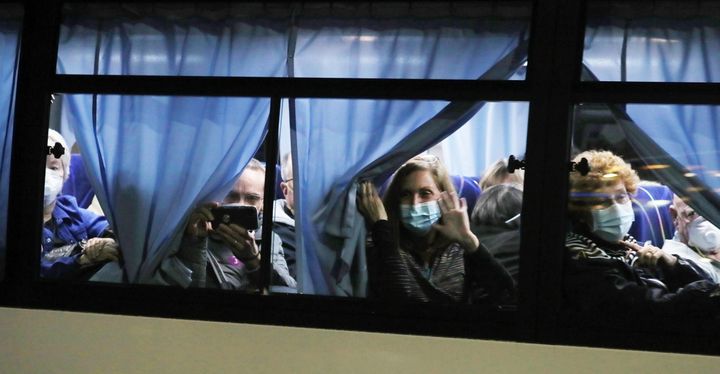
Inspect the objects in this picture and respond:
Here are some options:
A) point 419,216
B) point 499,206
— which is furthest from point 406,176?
point 499,206

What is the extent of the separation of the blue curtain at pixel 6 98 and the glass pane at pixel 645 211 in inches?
98.1

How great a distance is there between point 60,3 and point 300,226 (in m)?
1.50

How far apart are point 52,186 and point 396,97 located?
1.61 metres

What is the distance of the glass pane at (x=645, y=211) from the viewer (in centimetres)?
345

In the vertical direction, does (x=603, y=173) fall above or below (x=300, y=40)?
below

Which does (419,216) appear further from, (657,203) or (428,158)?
(657,203)

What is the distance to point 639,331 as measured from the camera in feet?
11.4

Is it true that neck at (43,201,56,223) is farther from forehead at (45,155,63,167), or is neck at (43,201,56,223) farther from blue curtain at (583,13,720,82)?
blue curtain at (583,13,720,82)

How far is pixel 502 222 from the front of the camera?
3604 millimetres

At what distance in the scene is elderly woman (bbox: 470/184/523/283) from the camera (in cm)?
359

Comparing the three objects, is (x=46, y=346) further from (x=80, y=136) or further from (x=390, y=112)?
(x=390, y=112)

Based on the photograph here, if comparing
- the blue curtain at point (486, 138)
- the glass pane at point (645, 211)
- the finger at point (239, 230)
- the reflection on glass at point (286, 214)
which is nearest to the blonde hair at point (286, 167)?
the reflection on glass at point (286, 214)

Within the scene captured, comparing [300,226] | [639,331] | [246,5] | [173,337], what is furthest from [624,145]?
[173,337]

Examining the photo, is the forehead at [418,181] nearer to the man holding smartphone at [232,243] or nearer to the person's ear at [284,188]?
the person's ear at [284,188]
